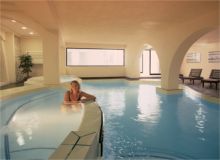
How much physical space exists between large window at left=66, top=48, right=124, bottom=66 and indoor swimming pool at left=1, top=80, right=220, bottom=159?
9893 mm

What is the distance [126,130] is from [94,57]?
1262cm

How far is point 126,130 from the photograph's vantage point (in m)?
4.16

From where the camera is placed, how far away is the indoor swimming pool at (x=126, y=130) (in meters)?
3.13

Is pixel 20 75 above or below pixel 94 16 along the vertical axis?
below

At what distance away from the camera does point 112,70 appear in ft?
54.5

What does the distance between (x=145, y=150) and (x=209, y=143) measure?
46.4 inches

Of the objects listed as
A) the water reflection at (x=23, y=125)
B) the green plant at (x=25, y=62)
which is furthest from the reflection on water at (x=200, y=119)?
the green plant at (x=25, y=62)

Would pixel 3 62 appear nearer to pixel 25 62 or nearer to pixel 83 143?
pixel 25 62

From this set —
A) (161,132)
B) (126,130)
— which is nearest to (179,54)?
(161,132)

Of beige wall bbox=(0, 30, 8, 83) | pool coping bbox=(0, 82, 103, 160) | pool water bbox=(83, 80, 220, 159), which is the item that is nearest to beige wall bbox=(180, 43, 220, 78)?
pool water bbox=(83, 80, 220, 159)

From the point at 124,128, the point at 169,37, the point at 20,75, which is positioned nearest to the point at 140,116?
the point at 124,128

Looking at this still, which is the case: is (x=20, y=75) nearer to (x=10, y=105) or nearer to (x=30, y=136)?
(x=10, y=105)

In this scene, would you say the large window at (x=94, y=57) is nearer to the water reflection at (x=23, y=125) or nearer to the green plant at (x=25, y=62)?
the green plant at (x=25, y=62)

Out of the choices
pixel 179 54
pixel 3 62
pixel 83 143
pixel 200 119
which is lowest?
pixel 200 119
